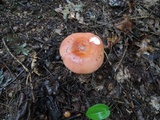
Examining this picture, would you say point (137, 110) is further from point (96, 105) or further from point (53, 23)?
A: point (53, 23)

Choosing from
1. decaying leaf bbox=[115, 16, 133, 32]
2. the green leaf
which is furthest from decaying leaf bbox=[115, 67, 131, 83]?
decaying leaf bbox=[115, 16, 133, 32]

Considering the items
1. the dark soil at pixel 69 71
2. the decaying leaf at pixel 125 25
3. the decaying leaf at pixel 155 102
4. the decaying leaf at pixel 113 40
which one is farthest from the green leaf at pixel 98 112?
the decaying leaf at pixel 125 25

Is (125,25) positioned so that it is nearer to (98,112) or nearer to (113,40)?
(113,40)

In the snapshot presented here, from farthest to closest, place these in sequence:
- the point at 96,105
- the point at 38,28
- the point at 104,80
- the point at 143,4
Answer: the point at 143,4
the point at 38,28
the point at 104,80
the point at 96,105

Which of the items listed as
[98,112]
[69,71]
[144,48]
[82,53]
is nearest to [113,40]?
[144,48]

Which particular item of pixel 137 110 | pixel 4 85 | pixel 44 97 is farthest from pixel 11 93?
pixel 137 110
